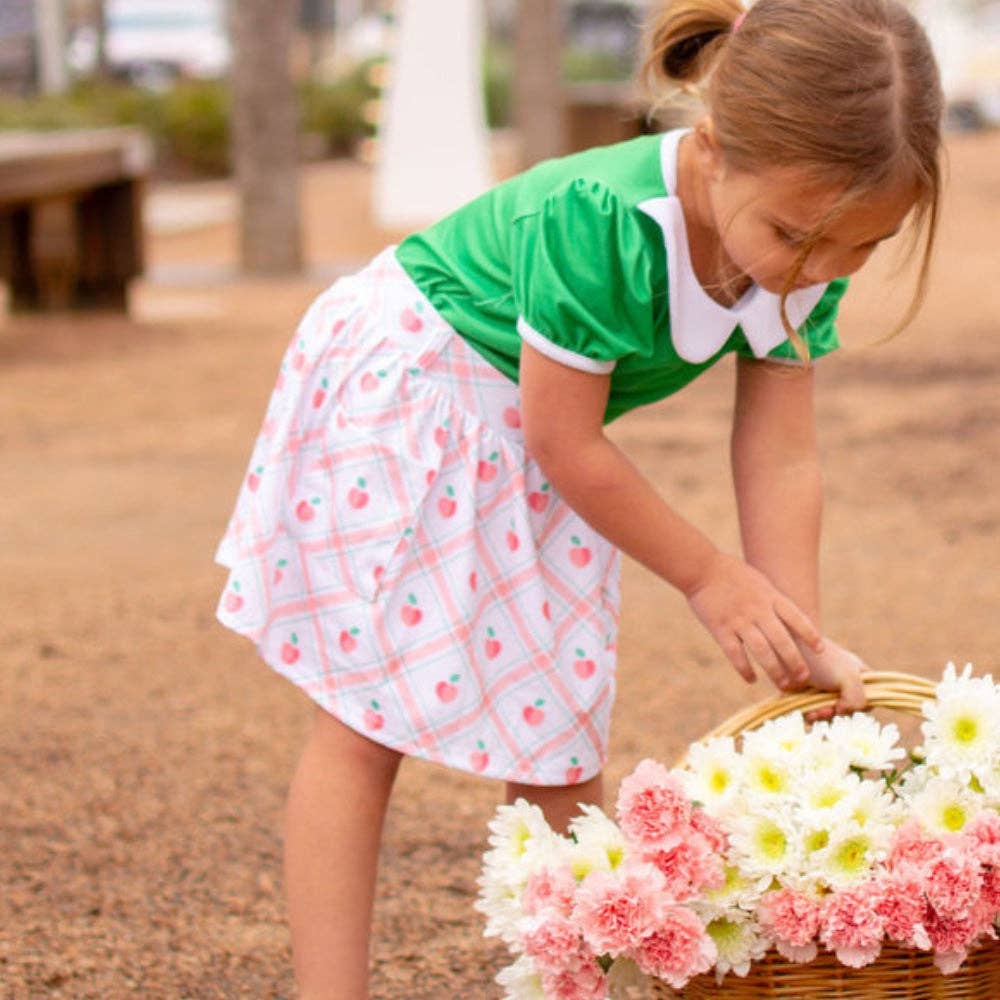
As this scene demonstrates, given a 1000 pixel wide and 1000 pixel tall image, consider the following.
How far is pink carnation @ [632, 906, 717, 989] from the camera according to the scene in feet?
6.71

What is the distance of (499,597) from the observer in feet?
7.96

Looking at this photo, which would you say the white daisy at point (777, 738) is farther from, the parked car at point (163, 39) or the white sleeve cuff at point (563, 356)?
the parked car at point (163, 39)

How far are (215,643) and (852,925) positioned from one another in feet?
8.30

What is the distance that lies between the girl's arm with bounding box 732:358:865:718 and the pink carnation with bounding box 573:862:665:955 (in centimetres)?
50

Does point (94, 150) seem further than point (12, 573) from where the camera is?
Yes

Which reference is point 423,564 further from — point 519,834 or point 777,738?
point 777,738

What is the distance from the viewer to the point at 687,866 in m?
2.08

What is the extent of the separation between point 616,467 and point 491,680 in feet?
1.09

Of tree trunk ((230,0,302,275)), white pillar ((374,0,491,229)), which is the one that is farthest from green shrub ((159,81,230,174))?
tree trunk ((230,0,302,275))

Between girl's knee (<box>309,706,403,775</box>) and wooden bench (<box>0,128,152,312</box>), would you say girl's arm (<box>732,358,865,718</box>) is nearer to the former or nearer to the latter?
girl's knee (<box>309,706,403,775</box>)


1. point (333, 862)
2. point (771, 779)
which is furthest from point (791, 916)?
point (333, 862)

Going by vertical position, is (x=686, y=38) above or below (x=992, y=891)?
above

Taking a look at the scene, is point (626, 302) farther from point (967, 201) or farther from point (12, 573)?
point (967, 201)

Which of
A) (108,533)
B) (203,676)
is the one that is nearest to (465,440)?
(203,676)
